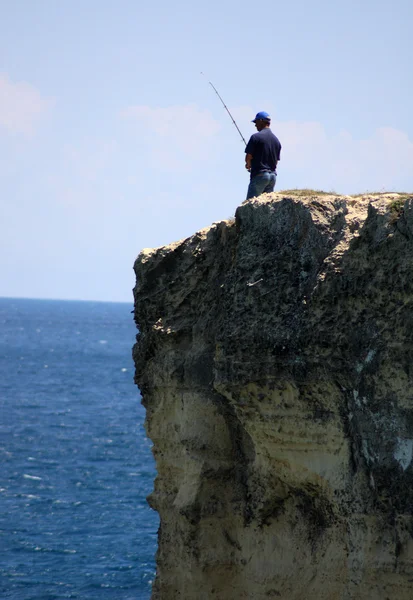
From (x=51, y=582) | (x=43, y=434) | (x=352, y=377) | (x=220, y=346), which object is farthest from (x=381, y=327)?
(x=43, y=434)

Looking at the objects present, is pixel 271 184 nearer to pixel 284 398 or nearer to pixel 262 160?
pixel 262 160

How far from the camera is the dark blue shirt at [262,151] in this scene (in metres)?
17.1

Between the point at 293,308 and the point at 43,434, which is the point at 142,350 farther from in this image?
the point at 43,434

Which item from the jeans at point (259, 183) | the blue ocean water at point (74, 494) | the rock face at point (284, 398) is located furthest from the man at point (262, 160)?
the blue ocean water at point (74, 494)

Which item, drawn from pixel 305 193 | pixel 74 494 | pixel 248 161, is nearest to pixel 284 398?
pixel 305 193

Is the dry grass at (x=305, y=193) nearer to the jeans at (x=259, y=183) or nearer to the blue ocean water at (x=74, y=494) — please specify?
the jeans at (x=259, y=183)

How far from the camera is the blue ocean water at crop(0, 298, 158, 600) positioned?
30.6 m

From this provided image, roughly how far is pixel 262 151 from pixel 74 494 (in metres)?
29.0

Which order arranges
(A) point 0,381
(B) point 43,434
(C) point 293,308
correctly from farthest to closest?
(A) point 0,381 → (B) point 43,434 → (C) point 293,308

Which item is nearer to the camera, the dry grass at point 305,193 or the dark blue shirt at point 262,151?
the dry grass at point 305,193

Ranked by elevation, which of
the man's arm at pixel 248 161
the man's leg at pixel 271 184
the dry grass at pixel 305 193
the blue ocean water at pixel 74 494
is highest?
the man's arm at pixel 248 161

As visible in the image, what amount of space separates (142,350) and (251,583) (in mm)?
4468

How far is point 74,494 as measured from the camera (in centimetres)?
4291

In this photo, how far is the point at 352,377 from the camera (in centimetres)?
1321
